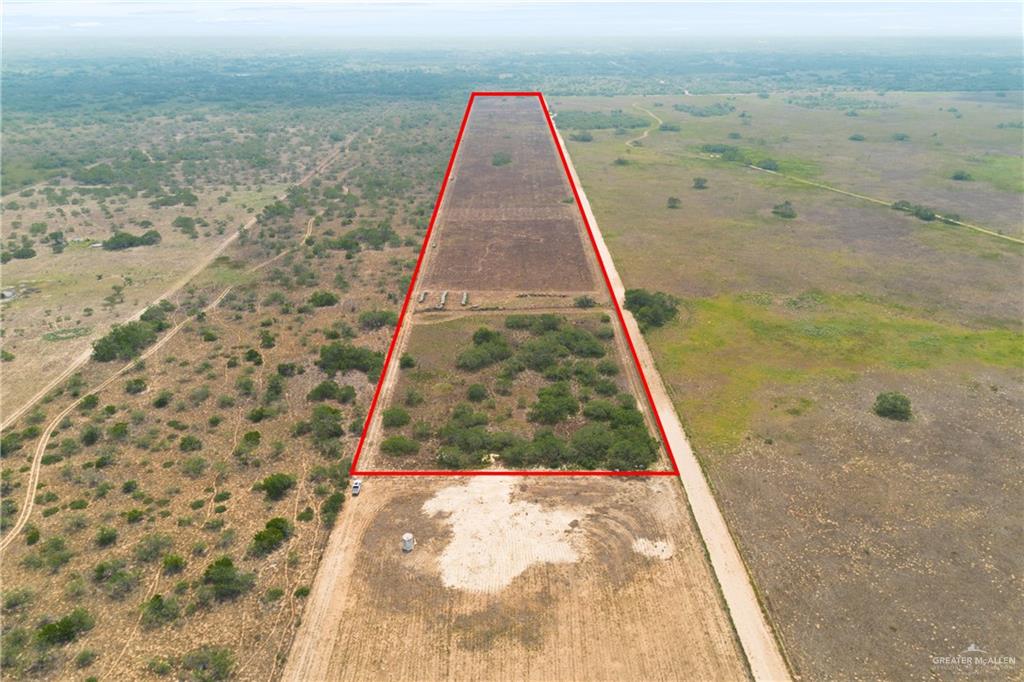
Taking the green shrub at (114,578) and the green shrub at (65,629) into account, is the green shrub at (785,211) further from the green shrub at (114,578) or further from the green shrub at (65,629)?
the green shrub at (65,629)

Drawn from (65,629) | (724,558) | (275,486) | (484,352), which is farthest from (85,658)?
(484,352)

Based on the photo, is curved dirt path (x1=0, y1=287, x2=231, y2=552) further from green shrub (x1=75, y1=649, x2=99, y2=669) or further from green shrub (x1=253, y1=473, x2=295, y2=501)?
green shrub (x1=253, y1=473, x2=295, y2=501)

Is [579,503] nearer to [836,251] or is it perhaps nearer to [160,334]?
[160,334]

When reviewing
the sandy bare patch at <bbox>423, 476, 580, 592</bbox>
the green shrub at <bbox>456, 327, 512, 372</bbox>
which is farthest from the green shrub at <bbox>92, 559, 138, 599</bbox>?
the green shrub at <bbox>456, 327, 512, 372</bbox>

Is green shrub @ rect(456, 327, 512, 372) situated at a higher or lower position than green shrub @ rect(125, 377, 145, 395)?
higher

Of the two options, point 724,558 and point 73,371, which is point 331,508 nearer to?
point 724,558

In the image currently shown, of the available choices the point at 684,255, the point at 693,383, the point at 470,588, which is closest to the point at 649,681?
the point at 470,588
